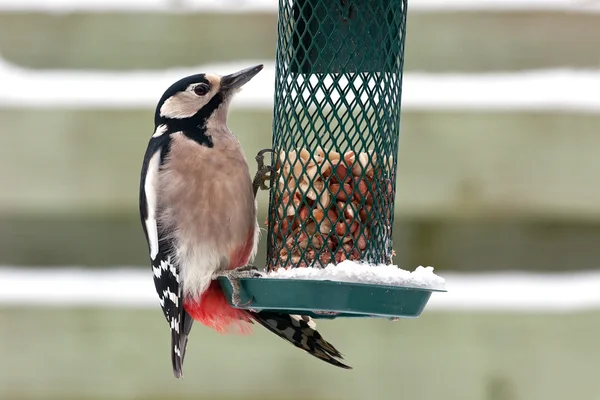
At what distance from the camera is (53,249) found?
6.00m

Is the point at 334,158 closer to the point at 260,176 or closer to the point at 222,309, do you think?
the point at 260,176

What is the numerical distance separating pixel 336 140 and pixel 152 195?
0.74 meters

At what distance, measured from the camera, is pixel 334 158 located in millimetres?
3881

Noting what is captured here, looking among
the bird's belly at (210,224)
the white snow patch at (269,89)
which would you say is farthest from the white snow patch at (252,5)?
the bird's belly at (210,224)

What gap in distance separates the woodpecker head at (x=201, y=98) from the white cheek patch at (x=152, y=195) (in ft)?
0.50

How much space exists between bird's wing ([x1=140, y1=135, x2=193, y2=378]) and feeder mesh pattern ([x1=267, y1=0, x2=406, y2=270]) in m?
0.37

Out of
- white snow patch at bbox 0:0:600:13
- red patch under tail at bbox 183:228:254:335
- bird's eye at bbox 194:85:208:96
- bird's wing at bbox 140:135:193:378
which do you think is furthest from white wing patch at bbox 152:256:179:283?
white snow patch at bbox 0:0:600:13

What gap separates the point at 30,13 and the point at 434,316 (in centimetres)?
248

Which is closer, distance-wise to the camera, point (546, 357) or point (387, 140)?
point (387, 140)

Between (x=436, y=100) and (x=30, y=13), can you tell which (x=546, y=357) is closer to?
(x=436, y=100)

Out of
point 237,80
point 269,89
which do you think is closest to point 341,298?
point 237,80

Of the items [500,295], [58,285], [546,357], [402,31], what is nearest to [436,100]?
[500,295]

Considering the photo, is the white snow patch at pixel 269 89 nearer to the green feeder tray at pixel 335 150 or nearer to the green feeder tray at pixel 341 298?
the green feeder tray at pixel 335 150

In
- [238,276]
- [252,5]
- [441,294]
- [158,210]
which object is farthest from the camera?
[252,5]
